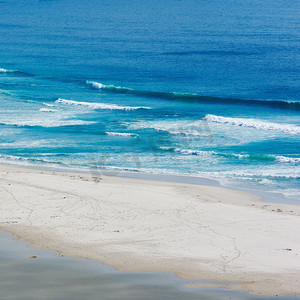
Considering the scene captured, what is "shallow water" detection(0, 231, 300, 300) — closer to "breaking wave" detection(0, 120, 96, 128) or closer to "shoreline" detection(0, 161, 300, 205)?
"shoreline" detection(0, 161, 300, 205)

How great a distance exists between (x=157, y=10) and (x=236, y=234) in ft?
311

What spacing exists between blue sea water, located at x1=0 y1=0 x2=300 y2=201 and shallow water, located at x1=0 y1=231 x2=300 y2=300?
11.2 meters

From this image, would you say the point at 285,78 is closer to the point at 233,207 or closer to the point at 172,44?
the point at 172,44

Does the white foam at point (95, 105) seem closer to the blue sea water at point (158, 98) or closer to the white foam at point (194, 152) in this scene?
the blue sea water at point (158, 98)

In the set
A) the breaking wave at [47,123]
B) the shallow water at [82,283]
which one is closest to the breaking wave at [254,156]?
the breaking wave at [47,123]

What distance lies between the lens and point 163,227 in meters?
17.5

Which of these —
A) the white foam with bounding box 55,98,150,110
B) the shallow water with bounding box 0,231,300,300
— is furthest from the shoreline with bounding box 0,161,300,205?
the white foam with bounding box 55,98,150,110

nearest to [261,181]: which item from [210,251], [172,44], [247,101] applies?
[210,251]

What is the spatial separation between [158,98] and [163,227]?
26955 millimetres

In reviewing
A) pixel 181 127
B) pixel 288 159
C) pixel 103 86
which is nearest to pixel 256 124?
pixel 181 127

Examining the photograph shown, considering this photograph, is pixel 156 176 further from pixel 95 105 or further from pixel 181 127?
pixel 95 105

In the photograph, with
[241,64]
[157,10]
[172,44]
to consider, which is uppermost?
[157,10]

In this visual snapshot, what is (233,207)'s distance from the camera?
66.5ft

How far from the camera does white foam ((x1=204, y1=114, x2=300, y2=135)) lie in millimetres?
34438
